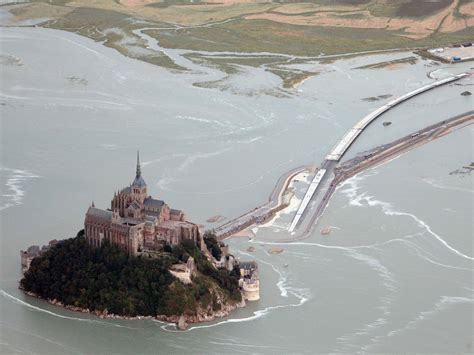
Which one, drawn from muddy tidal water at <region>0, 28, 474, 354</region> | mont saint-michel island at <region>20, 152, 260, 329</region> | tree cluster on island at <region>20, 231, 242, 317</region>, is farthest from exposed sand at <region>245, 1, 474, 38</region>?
tree cluster on island at <region>20, 231, 242, 317</region>

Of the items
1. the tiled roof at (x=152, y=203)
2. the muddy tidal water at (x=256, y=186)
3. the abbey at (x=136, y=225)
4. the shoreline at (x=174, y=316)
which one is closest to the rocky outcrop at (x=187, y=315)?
the shoreline at (x=174, y=316)

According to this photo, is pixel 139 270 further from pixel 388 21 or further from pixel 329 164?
pixel 388 21

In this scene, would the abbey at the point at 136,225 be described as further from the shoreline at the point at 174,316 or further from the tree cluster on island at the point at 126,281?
the shoreline at the point at 174,316

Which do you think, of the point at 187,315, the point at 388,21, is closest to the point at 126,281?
the point at 187,315

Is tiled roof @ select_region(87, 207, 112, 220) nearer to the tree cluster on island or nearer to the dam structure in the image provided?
the tree cluster on island

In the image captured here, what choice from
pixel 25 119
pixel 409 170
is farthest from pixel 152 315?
pixel 25 119
